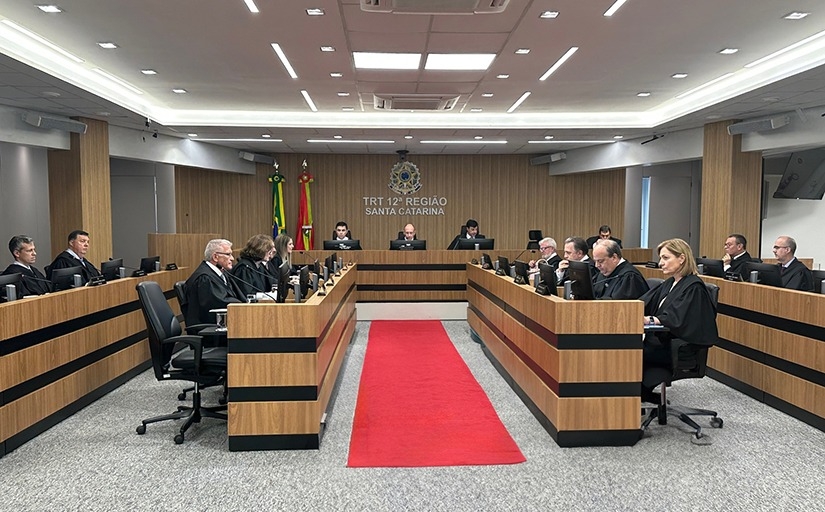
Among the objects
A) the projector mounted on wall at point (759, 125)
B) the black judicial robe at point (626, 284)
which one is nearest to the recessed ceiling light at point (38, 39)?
the black judicial robe at point (626, 284)

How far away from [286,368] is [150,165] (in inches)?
400

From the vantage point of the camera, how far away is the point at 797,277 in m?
6.32

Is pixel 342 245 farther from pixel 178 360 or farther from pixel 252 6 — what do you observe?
pixel 178 360

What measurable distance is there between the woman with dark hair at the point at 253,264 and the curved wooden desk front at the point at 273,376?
1655 millimetres

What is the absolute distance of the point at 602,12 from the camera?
5039mm

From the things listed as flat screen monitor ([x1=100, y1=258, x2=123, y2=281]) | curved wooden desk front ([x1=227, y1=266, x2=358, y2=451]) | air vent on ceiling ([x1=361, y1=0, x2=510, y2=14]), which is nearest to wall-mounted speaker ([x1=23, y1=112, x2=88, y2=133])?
flat screen monitor ([x1=100, y1=258, x2=123, y2=281])

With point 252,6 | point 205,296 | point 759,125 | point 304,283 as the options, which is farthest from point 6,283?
point 759,125

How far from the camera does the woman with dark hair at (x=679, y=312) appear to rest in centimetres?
429

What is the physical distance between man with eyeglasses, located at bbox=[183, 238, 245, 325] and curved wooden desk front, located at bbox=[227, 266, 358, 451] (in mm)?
918

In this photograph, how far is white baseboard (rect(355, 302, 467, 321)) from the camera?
961cm

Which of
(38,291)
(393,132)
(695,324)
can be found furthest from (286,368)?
(393,132)

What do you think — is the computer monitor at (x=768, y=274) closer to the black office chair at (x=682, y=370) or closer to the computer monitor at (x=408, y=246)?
the black office chair at (x=682, y=370)

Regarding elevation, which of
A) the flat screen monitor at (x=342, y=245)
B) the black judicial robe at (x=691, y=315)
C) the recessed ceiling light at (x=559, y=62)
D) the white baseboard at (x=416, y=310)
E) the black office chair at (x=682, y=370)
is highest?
the recessed ceiling light at (x=559, y=62)

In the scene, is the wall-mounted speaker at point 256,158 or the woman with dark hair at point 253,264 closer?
the woman with dark hair at point 253,264
